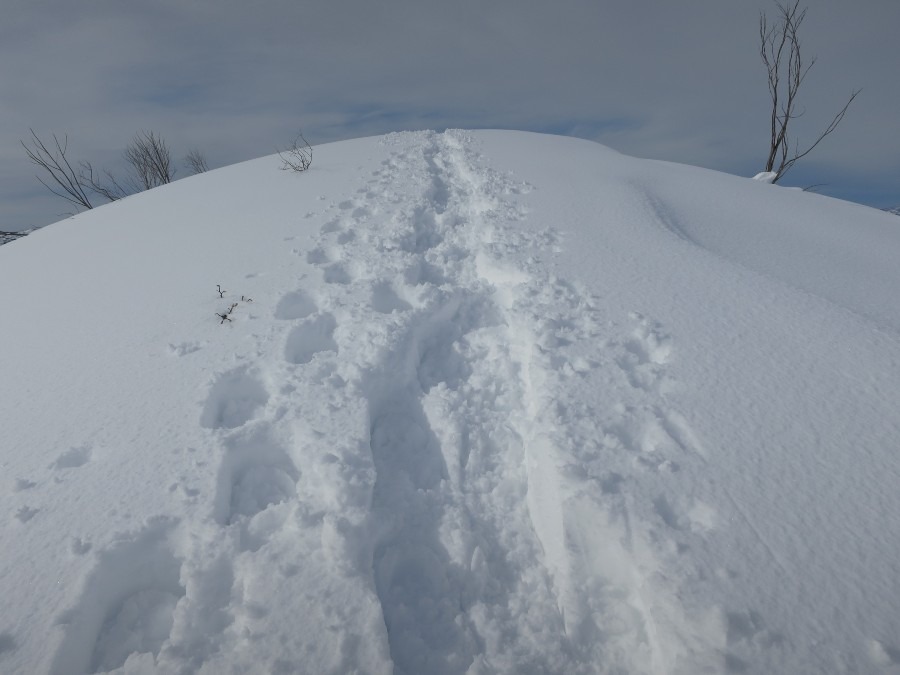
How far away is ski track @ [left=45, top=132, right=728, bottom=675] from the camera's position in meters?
1.41

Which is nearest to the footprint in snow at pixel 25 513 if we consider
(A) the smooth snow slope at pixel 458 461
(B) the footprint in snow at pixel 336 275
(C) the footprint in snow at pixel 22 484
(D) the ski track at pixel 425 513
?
(A) the smooth snow slope at pixel 458 461

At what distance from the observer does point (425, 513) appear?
186 cm

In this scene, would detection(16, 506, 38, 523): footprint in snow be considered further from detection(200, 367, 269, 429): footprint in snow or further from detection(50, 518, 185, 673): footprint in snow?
detection(200, 367, 269, 429): footprint in snow

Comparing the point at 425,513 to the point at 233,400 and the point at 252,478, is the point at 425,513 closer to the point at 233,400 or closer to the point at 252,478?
the point at 252,478

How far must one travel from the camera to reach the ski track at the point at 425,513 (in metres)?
1.41

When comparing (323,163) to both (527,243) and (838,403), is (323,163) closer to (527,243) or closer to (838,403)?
(527,243)

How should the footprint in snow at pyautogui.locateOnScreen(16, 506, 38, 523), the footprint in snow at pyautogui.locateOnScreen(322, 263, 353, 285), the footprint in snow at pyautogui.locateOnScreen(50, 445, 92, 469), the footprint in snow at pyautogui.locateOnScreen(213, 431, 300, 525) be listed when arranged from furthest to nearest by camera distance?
the footprint in snow at pyautogui.locateOnScreen(322, 263, 353, 285) → the footprint in snow at pyautogui.locateOnScreen(50, 445, 92, 469) → the footprint in snow at pyautogui.locateOnScreen(213, 431, 300, 525) → the footprint in snow at pyautogui.locateOnScreen(16, 506, 38, 523)

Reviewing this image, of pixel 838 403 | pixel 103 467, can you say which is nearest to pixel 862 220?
pixel 838 403

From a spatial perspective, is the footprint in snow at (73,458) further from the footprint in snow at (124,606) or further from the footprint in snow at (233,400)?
the footprint in snow at (124,606)

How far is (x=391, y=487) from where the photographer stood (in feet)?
6.40

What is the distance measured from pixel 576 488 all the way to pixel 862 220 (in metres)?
5.67

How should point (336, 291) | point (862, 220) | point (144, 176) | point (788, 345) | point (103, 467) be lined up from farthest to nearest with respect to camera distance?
point (144, 176) < point (862, 220) < point (336, 291) < point (788, 345) < point (103, 467)

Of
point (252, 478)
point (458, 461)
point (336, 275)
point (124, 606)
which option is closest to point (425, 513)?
point (458, 461)

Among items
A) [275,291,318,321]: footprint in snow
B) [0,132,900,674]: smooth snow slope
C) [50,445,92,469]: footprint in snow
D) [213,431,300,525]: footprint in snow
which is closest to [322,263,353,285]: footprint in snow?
[0,132,900,674]: smooth snow slope
